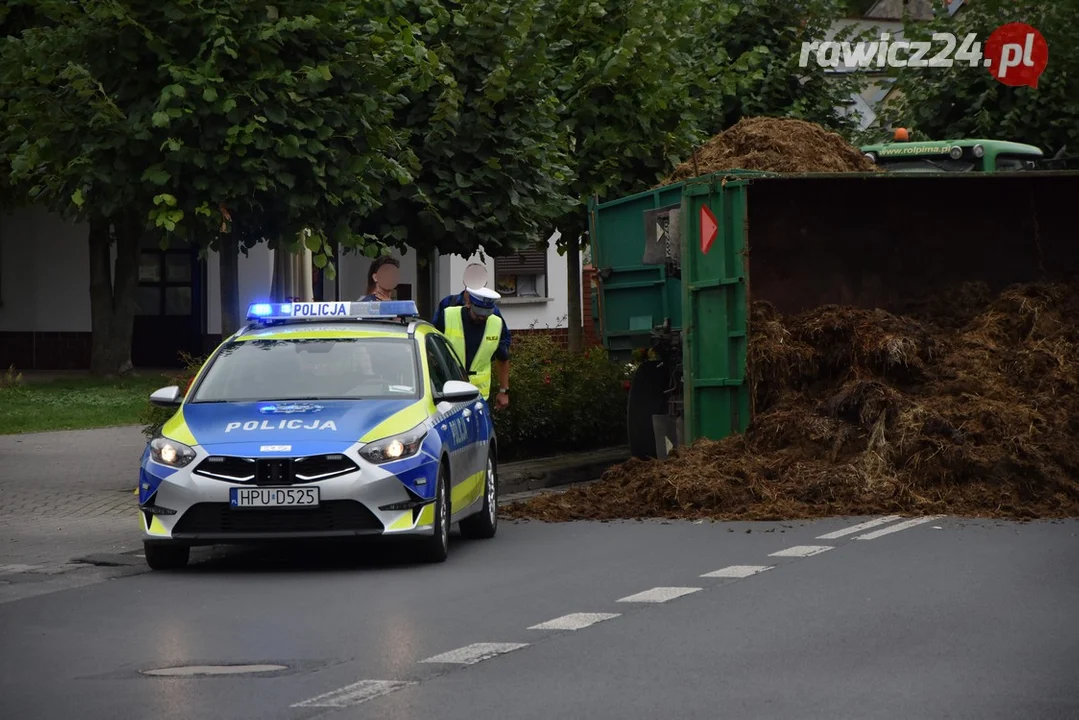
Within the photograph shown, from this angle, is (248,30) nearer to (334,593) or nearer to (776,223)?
(776,223)

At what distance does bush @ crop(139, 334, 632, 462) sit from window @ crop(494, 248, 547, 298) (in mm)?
19483

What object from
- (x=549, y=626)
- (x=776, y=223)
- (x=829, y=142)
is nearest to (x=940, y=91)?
(x=829, y=142)

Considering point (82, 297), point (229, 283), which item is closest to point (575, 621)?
point (229, 283)

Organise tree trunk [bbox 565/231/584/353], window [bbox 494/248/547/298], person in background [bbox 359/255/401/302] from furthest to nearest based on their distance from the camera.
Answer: window [bbox 494/248/547/298], tree trunk [bbox 565/231/584/353], person in background [bbox 359/255/401/302]

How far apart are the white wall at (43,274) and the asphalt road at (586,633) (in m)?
27.6

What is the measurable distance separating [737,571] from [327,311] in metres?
3.67

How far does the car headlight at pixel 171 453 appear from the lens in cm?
1078

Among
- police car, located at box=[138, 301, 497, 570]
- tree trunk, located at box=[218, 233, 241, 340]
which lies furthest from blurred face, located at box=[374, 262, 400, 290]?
police car, located at box=[138, 301, 497, 570]

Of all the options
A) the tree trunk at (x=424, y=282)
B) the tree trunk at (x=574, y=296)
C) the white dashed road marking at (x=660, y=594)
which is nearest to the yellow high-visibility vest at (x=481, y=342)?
the tree trunk at (x=424, y=282)

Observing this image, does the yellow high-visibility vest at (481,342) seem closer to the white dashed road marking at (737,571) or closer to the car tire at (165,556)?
the car tire at (165,556)

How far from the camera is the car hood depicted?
10.7 m

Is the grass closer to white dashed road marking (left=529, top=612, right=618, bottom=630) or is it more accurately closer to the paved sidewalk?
the paved sidewalk

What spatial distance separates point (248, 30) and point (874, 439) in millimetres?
5490

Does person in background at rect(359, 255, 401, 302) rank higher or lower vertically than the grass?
higher
